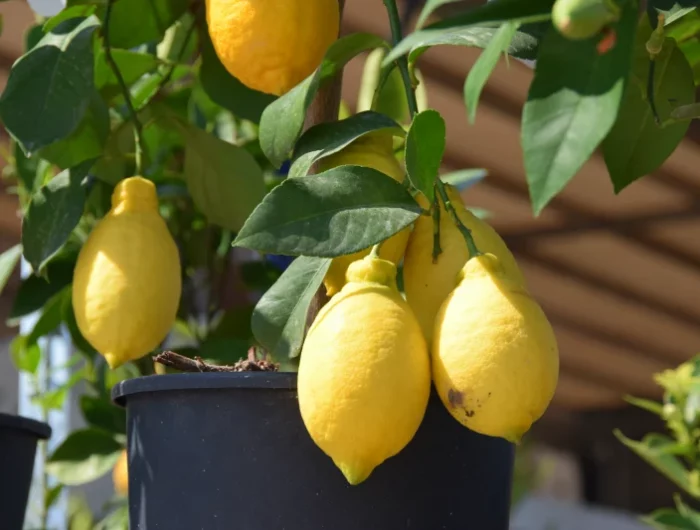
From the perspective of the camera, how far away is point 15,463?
2.50 ft

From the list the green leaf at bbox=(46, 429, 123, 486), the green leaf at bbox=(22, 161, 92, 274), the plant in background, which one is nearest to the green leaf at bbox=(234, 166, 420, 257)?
the green leaf at bbox=(22, 161, 92, 274)

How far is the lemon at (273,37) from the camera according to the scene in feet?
2.01

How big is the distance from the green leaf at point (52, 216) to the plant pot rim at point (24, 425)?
0.13m

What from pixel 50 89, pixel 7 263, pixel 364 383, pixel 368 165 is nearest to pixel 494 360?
pixel 364 383

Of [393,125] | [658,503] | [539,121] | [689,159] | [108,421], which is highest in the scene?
[539,121]

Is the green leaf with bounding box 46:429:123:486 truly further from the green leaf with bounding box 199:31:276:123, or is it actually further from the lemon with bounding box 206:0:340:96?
the lemon with bounding box 206:0:340:96

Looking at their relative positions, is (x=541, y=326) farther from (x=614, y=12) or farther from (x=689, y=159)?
(x=689, y=159)

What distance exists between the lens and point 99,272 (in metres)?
0.63

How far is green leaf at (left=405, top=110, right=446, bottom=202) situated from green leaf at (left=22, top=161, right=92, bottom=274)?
0.90 ft

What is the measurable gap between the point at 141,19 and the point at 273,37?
201 mm

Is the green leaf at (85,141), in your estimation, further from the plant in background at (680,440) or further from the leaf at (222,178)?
the plant in background at (680,440)

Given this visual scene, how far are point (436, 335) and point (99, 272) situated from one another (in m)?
0.24

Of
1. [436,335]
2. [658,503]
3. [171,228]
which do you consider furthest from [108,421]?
[658,503]

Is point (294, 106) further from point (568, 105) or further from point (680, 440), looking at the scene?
point (680, 440)
